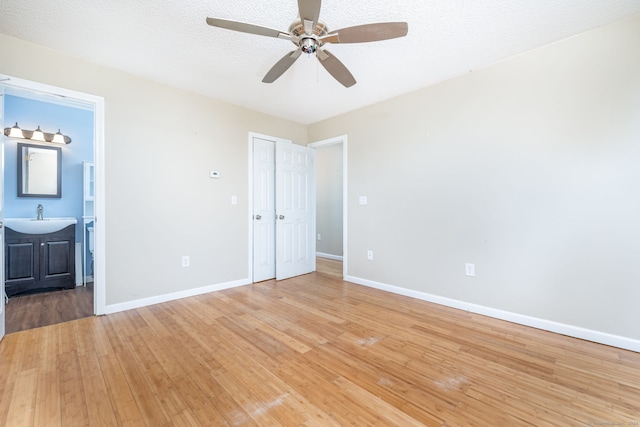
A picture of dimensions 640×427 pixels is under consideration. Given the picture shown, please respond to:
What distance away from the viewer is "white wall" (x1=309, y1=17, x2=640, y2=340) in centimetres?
200

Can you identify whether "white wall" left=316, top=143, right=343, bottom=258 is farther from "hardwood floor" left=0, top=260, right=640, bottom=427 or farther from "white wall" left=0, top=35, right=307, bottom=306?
"hardwood floor" left=0, top=260, right=640, bottom=427

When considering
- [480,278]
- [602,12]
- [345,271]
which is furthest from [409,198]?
[602,12]

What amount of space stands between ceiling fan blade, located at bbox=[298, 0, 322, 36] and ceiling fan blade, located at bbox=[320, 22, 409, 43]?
13cm

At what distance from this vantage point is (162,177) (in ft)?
9.77

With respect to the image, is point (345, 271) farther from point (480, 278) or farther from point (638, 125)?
point (638, 125)

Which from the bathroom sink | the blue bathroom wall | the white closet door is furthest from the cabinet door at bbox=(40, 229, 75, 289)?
the white closet door

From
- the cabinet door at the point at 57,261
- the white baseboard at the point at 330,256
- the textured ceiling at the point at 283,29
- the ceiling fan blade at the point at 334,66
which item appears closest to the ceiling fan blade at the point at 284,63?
the ceiling fan blade at the point at 334,66

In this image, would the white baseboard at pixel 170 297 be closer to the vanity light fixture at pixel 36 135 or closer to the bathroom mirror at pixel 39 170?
the bathroom mirror at pixel 39 170

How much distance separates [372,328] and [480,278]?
127 centimetres

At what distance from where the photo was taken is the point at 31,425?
1.27 meters

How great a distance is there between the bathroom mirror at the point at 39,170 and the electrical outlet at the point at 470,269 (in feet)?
17.9

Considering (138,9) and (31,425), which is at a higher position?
(138,9)

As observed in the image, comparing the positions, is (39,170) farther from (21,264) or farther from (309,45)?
(309,45)

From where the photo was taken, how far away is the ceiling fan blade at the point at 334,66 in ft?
6.14
